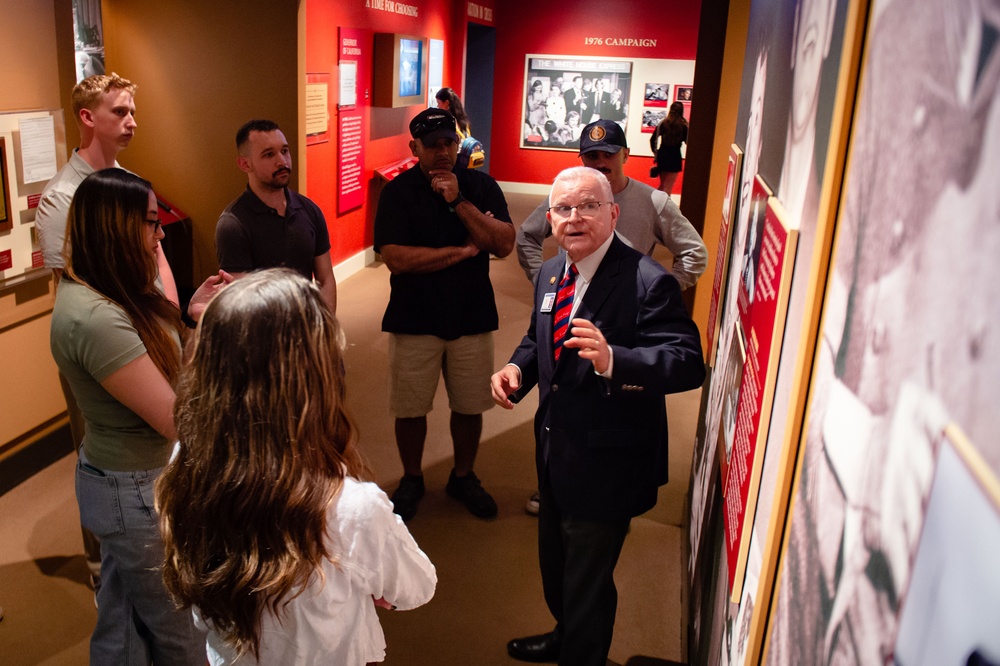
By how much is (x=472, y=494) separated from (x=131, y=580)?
200 cm

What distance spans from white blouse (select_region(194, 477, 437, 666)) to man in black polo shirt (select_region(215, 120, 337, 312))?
2.07 m

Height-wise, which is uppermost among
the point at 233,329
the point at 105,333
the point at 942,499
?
the point at 942,499

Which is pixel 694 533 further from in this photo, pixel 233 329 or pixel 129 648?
pixel 233 329

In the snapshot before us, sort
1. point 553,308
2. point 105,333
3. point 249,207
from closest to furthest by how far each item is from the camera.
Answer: point 105,333 < point 553,308 < point 249,207

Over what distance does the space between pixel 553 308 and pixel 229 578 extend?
1399 mm

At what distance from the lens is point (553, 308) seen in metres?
2.57

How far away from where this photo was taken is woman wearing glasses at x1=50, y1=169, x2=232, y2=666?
2.07 meters

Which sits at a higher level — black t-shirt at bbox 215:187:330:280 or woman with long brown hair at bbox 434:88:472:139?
woman with long brown hair at bbox 434:88:472:139

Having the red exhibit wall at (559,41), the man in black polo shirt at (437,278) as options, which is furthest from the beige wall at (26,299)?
the red exhibit wall at (559,41)

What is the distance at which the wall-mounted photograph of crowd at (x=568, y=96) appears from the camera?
14.0 meters

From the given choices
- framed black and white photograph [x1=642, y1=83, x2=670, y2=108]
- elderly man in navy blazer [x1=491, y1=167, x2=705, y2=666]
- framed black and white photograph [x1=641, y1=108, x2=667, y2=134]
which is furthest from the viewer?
framed black and white photograph [x1=641, y1=108, x2=667, y2=134]

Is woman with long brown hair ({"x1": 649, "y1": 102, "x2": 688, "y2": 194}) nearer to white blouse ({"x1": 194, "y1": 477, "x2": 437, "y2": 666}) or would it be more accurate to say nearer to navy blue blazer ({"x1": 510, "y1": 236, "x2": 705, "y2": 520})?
navy blue blazer ({"x1": 510, "y1": 236, "x2": 705, "y2": 520})

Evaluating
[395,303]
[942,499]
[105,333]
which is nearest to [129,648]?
[105,333]

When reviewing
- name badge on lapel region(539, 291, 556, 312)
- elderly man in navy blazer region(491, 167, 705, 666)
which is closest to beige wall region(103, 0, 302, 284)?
name badge on lapel region(539, 291, 556, 312)
